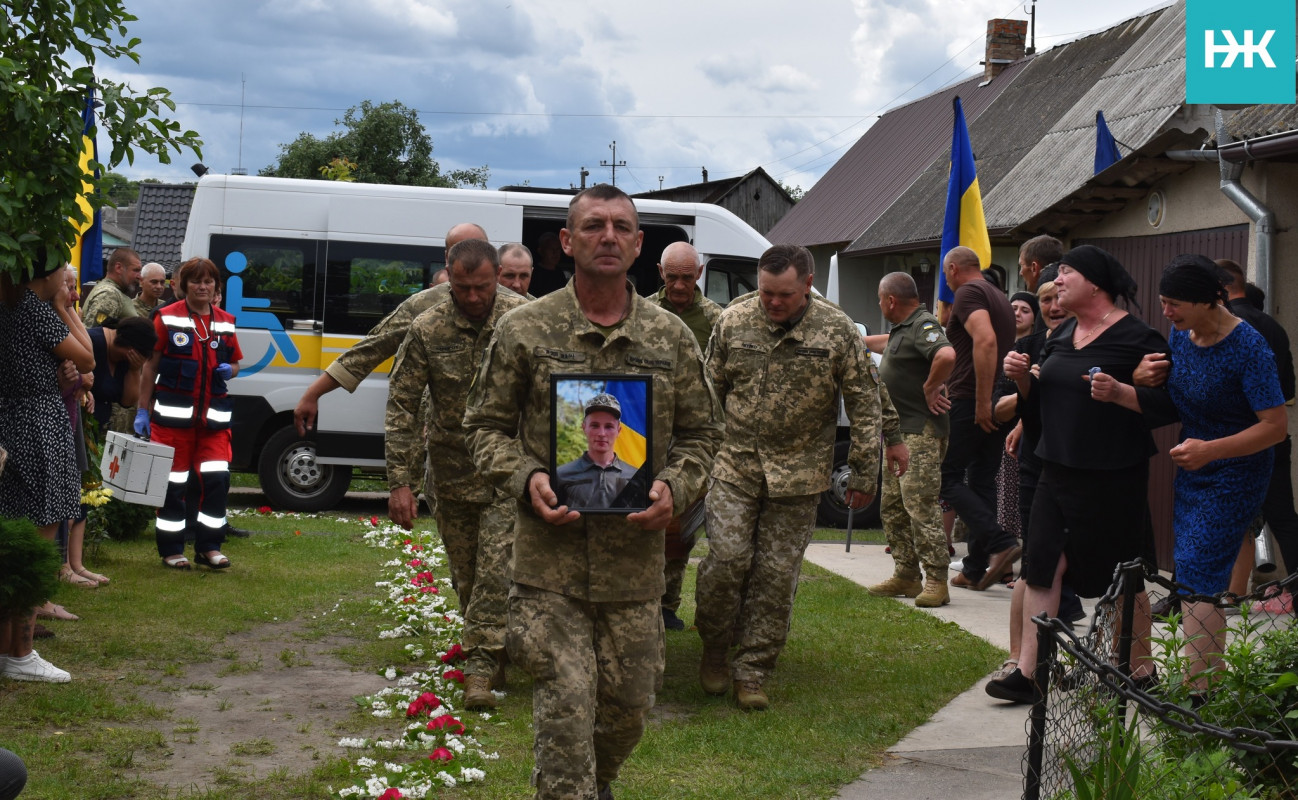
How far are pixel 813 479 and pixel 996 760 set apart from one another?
159 cm

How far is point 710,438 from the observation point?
14.0ft

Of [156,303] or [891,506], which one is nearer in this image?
[891,506]

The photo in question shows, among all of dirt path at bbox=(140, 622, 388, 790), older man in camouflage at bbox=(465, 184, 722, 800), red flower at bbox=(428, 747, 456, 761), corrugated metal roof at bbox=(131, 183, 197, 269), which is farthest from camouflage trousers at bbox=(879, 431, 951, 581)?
corrugated metal roof at bbox=(131, 183, 197, 269)

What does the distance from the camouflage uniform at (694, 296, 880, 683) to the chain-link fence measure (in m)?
1.90

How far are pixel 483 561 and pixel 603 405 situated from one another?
8.79 feet

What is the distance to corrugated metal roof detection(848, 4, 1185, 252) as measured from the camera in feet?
52.4

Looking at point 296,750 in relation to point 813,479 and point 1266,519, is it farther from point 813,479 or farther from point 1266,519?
point 1266,519

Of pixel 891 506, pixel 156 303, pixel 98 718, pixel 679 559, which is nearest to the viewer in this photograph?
pixel 98 718

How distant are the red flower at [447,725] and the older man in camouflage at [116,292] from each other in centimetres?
627

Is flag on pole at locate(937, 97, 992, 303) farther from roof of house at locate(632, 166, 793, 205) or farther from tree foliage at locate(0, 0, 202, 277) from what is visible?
roof of house at locate(632, 166, 793, 205)

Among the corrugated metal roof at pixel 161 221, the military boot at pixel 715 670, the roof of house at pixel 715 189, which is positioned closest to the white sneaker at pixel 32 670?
the military boot at pixel 715 670

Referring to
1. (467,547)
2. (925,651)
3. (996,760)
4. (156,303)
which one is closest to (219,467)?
(156,303)

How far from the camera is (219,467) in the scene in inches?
384

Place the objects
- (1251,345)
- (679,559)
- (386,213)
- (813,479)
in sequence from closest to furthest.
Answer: (1251,345), (813,479), (679,559), (386,213)
